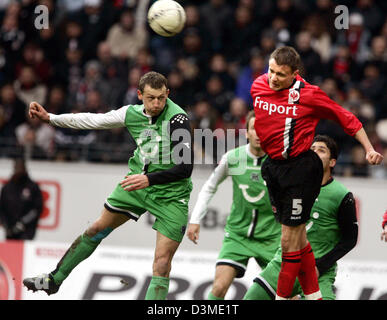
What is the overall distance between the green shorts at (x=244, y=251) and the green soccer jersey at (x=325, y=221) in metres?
0.63

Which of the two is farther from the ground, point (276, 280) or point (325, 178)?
point (325, 178)

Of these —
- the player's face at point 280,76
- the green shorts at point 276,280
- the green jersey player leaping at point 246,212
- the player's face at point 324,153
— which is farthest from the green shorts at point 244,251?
the player's face at point 280,76

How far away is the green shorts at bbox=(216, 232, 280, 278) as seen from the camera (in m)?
8.52

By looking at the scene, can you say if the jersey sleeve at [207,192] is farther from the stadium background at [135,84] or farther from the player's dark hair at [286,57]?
the stadium background at [135,84]

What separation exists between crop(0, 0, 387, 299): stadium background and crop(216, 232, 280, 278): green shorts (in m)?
2.07

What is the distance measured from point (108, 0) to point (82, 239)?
782 cm

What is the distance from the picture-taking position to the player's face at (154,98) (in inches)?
301

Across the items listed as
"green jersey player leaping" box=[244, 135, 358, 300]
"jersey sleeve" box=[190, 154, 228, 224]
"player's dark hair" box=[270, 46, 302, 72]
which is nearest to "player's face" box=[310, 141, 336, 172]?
"green jersey player leaping" box=[244, 135, 358, 300]

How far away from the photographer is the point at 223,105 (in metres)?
13.2

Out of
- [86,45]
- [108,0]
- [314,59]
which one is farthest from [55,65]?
[314,59]

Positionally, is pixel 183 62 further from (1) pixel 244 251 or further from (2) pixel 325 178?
(2) pixel 325 178

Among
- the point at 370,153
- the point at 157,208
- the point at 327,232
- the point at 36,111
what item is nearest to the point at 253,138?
the point at 327,232

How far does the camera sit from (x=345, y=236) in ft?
26.0

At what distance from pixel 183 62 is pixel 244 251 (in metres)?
5.84
